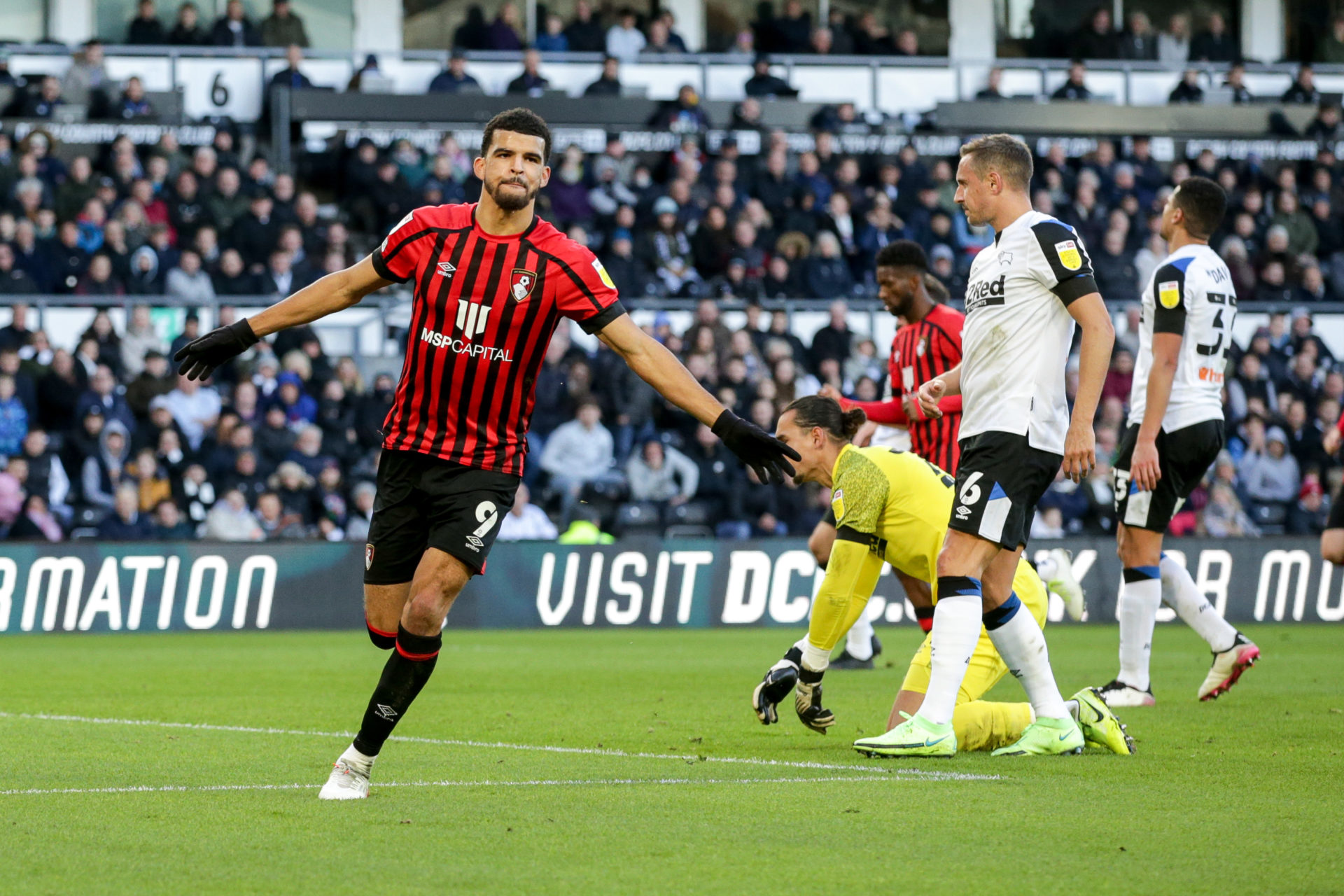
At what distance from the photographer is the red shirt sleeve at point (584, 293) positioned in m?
6.41

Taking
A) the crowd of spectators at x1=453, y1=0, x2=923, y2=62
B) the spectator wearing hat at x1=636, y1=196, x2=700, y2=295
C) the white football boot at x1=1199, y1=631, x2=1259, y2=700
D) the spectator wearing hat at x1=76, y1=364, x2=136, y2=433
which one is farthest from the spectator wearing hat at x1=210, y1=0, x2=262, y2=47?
Answer: the white football boot at x1=1199, y1=631, x2=1259, y2=700

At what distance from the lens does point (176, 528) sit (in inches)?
709

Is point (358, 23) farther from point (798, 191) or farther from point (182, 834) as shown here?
point (182, 834)

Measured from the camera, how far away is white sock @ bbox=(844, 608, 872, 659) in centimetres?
1266

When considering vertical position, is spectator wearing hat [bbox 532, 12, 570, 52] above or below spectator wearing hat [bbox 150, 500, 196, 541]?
above

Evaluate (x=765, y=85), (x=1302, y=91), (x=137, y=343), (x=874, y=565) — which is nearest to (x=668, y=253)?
(x=765, y=85)

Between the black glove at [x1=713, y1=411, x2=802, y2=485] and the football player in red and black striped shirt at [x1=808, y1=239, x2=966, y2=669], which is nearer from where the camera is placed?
the black glove at [x1=713, y1=411, x2=802, y2=485]

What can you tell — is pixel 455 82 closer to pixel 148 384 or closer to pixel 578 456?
pixel 578 456

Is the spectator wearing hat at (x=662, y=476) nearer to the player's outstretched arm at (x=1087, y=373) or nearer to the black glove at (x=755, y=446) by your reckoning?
the player's outstretched arm at (x=1087, y=373)

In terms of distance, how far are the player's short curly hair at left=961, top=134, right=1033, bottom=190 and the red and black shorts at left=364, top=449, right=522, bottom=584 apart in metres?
2.27

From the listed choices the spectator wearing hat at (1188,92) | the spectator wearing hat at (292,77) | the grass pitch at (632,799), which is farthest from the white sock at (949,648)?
the spectator wearing hat at (1188,92)

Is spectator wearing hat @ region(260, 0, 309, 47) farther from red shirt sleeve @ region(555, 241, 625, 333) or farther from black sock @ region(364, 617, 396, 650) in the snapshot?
red shirt sleeve @ region(555, 241, 625, 333)

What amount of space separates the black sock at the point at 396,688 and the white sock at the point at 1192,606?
5.11m

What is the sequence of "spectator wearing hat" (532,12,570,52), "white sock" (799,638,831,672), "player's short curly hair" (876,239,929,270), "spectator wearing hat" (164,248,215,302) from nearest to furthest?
"white sock" (799,638,831,672), "player's short curly hair" (876,239,929,270), "spectator wearing hat" (164,248,215,302), "spectator wearing hat" (532,12,570,52)
